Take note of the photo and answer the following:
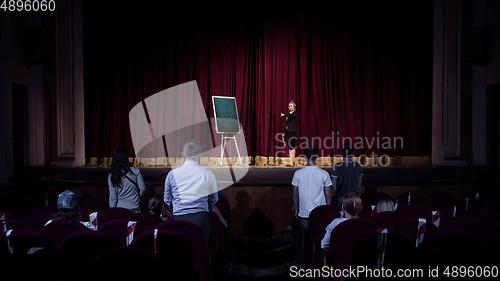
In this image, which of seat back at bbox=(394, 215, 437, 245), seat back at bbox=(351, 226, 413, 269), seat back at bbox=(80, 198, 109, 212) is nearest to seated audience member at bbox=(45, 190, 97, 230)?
seat back at bbox=(80, 198, 109, 212)

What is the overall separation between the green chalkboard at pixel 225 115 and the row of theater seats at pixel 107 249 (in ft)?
16.3

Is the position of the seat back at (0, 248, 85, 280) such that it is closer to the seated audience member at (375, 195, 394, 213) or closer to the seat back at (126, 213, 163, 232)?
the seat back at (126, 213, 163, 232)

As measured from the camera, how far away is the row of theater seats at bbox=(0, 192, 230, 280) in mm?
1682

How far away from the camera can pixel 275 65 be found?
9250 millimetres

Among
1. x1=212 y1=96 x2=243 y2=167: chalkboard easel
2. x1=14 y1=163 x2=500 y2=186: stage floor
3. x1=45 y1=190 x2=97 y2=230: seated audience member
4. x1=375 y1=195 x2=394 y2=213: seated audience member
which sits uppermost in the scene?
x1=212 y1=96 x2=243 y2=167: chalkboard easel

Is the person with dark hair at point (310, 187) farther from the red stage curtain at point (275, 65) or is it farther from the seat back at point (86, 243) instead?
the red stage curtain at point (275, 65)

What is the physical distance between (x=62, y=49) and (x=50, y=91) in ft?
3.48

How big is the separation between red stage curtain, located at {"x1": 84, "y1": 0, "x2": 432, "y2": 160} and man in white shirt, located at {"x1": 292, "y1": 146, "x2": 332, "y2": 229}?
5.37 meters

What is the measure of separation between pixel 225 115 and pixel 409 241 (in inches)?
247

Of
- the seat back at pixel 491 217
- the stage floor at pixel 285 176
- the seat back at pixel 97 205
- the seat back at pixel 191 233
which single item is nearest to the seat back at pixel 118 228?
the seat back at pixel 191 233

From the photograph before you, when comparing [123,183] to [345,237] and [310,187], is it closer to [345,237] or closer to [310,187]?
[310,187]

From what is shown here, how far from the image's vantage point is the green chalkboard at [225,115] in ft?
26.0

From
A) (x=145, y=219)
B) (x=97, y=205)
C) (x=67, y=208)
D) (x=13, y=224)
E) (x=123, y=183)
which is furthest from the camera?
(x=97, y=205)

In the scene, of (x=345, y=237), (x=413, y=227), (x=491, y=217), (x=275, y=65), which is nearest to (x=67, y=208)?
(x=345, y=237)
